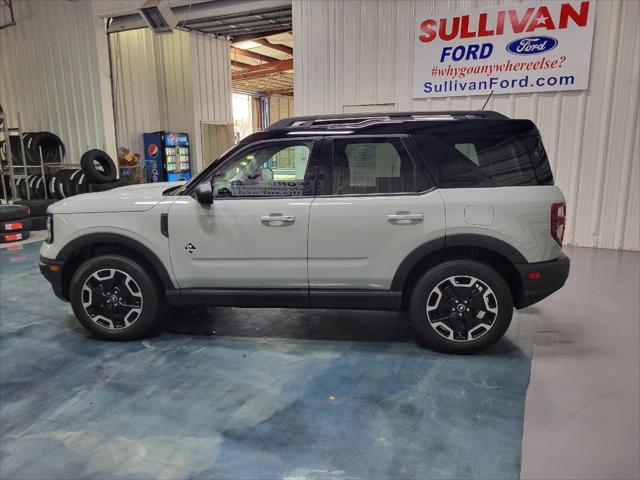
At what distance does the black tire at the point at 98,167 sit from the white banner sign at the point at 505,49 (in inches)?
273

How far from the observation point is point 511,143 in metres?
3.06

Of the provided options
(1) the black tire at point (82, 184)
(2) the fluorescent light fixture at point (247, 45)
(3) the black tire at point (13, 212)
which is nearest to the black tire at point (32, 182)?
(1) the black tire at point (82, 184)

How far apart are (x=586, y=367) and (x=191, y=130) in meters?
12.0

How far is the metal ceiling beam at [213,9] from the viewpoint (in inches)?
349

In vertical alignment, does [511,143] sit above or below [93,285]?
above

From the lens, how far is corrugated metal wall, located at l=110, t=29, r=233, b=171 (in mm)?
12156

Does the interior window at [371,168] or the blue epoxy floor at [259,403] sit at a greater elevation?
the interior window at [371,168]

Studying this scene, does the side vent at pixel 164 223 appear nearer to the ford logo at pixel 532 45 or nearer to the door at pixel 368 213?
the door at pixel 368 213

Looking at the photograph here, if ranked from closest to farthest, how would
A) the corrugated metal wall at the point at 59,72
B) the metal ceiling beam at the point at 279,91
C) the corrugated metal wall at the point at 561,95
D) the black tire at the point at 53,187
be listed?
the corrugated metal wall at the point at 561,95
the black tire at the point at 53,187
the corrugated metal wall at the point at 59,72
the metal ceiling beam at the point at 279,91

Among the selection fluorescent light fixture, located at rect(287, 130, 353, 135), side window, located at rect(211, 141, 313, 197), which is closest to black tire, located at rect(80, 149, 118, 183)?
side window, located at rect(211, 141, 313, 197)

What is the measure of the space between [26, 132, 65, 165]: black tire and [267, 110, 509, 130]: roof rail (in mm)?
9519

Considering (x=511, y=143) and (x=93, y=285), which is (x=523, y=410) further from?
(x=93, y=285)

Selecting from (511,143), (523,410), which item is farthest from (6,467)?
(511,143)

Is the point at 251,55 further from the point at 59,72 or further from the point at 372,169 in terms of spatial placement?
the point at 372,169
